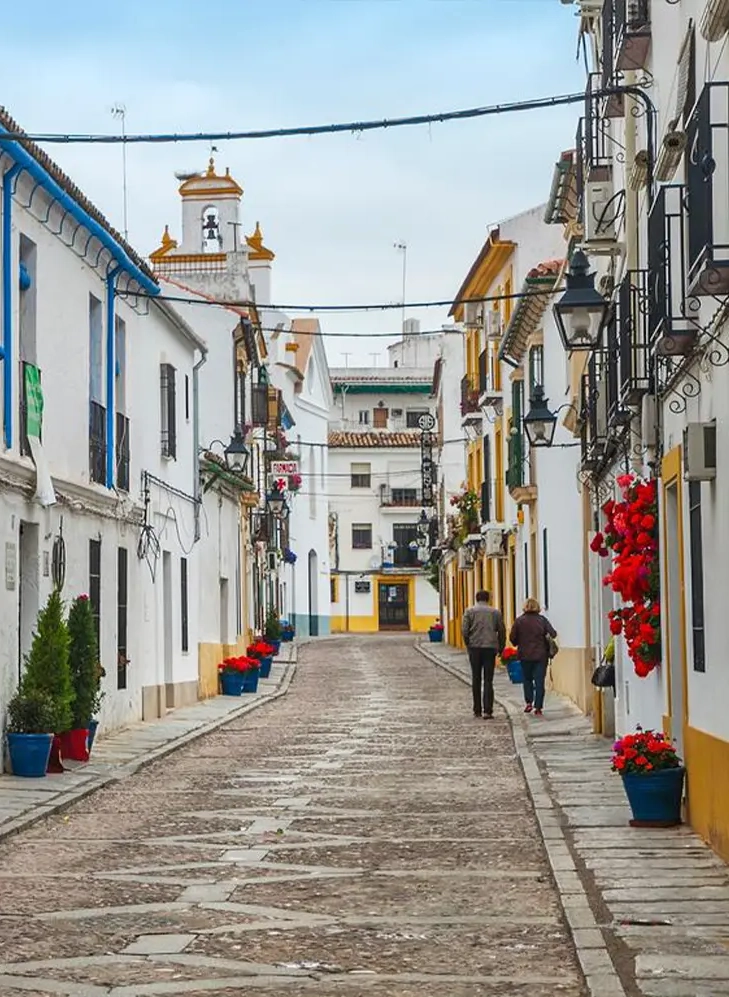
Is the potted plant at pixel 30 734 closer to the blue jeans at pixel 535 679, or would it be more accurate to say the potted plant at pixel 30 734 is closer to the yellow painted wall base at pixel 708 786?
the yellow painted wall base at pixel 708 786

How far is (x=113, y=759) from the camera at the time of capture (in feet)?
56.5

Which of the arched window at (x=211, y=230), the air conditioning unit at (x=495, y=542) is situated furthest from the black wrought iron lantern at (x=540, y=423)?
the arched window at (x=211, y=230)

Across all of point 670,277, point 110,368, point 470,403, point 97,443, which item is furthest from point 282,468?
point 670,277

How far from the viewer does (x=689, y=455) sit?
10.1m

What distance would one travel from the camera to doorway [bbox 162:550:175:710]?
1004 inches

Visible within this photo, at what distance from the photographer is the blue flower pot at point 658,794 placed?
11.5m

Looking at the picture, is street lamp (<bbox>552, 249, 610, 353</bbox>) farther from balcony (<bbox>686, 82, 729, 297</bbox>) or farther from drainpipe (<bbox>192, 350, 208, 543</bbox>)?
drainpipe (<bbox>192, 350, 208, 543</bbox>)

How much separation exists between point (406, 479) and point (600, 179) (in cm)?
6135

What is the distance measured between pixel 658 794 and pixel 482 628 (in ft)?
36.1

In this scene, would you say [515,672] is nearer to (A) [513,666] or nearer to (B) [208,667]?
(A) [513,666]

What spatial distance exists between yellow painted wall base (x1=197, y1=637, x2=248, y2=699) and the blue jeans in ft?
23.5

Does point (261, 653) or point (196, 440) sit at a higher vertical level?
point (196, 440)

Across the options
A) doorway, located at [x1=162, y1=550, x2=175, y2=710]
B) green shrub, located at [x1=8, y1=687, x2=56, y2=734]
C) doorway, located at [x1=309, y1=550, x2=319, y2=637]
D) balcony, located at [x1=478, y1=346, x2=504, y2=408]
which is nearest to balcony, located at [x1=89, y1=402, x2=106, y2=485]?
green shrub, located at [x1=8, y1=687, x2=56, y2=734]

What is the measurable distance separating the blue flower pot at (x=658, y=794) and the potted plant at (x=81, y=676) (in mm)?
6490
